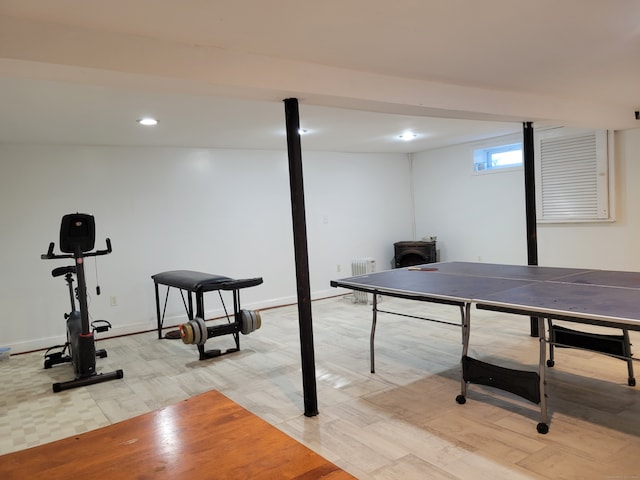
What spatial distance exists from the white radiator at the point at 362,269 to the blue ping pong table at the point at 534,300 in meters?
2.72

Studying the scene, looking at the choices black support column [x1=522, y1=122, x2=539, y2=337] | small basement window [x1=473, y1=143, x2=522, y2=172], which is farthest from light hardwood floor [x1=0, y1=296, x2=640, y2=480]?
small basement window [x1=473, y1=143, x2=522, y2=172]

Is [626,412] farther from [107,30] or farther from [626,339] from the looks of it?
[107,30]

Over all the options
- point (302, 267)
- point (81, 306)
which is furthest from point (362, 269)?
point (81, 306)

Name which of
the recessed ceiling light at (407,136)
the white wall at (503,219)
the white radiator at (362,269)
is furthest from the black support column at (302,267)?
the white wall at (503,219)

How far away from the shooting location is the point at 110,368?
4.30 metres

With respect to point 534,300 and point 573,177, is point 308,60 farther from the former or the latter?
point 573,177

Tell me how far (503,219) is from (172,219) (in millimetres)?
4676

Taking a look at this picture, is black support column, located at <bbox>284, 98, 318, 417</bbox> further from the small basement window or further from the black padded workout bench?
the small basement window

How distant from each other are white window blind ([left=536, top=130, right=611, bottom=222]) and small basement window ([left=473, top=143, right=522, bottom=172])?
0.46 metres

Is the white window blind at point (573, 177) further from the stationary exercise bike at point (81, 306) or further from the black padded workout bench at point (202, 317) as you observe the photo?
the stationary exercise bike at point (81, 306)

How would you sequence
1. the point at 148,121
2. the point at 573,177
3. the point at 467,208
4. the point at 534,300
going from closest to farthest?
the point at 534,300
the point at 148,121
the point at 573,177
the point at 467,208

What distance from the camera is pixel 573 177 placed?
565 cm

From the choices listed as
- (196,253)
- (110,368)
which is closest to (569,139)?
(196,253)

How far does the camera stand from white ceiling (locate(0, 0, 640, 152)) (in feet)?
6.58
